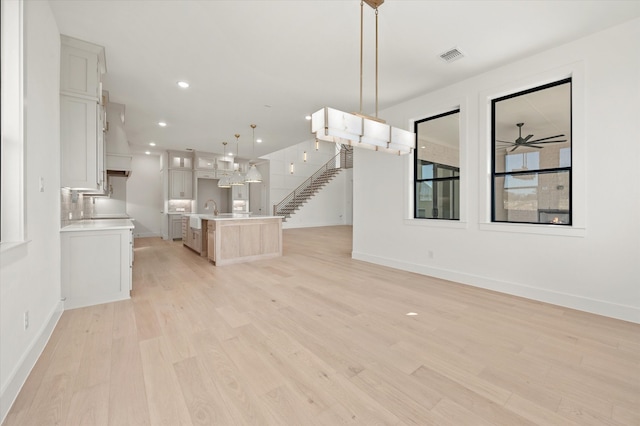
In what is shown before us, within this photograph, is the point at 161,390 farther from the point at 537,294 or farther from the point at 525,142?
the point at 525,142

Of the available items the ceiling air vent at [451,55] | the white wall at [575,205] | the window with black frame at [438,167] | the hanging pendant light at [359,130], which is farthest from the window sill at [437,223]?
the ceiling air vent at [451,55]

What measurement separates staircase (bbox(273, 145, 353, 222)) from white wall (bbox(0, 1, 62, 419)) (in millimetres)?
9506

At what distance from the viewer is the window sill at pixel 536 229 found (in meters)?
3.12

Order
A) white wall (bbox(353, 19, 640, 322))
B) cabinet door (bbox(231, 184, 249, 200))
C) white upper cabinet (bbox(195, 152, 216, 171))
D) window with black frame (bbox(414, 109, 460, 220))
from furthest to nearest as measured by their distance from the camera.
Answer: cabinet door (bbox(231, 184, 249, 200)) < white upper cabinet (bbox(195, 152, 216, 171)) < window with black frame (bbox(414, 109, 460, 220)) < white wall (bbox(353, 19, 640, 322))

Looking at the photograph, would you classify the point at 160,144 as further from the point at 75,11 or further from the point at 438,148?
the point at 438,148

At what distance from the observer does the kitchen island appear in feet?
17.4

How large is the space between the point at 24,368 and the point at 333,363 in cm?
204

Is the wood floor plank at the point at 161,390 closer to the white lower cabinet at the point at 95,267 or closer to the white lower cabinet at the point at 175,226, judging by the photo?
the white lower cabinet at the point at 95,267

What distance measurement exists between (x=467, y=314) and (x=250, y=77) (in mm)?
4141

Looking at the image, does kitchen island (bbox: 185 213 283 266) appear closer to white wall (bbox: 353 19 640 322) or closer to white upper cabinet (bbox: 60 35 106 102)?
white upper cabinet (bbox: 60 35 106 102)

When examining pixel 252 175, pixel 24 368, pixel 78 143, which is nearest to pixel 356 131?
pixel 24 368

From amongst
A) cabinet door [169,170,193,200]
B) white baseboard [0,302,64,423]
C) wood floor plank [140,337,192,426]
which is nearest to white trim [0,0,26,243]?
white baseboard [0,302,64,423]

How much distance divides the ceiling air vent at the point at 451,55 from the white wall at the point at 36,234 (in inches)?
153

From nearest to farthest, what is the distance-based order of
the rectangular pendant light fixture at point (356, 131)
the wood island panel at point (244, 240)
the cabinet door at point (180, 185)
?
the rectangular pendant light fixture at point (356, 131)
the wood island panel at point (244, 240)
the cabinet door at point (180, 185)
